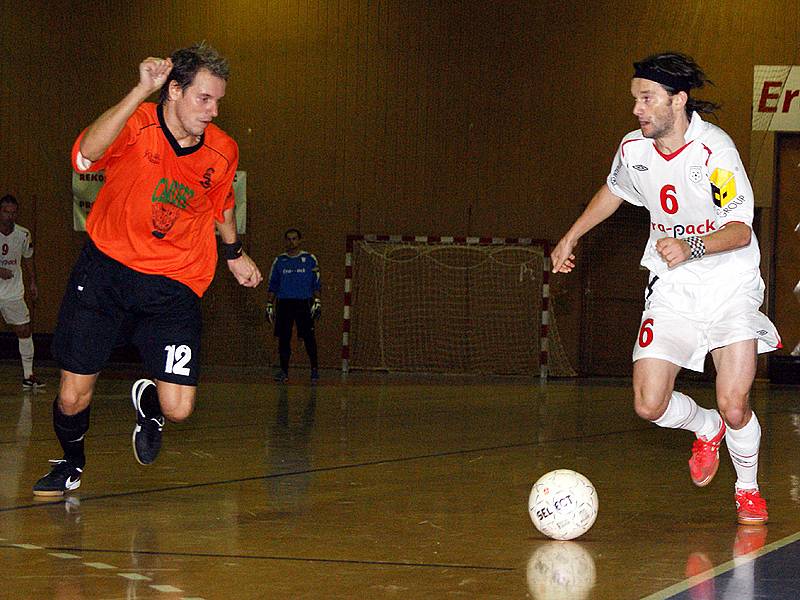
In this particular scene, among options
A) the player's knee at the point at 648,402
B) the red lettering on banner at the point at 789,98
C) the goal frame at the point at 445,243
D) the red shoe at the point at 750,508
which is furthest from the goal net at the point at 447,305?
the player's knee at the point at 648,402

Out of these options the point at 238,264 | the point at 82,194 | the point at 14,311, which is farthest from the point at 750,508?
the point at 82,194

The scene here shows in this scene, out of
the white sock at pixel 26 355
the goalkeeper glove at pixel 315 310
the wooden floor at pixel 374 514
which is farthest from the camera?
the goalkeeper glove at pixel 315 310

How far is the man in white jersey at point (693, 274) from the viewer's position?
5520mm

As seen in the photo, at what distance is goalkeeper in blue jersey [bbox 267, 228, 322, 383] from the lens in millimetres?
→ 15812

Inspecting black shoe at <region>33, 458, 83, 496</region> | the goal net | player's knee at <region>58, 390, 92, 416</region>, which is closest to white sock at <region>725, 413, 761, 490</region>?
player's knee at <region>58, 390, 92, 416</region>

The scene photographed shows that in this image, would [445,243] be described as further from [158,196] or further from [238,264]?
[158,196]

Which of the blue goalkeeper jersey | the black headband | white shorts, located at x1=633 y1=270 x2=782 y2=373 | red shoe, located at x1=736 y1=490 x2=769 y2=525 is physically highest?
the black headband

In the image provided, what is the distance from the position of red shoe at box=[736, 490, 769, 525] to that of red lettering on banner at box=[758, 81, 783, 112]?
12452mm

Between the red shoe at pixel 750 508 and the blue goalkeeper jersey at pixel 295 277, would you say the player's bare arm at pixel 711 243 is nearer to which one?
the red shoe at pixel 750 508

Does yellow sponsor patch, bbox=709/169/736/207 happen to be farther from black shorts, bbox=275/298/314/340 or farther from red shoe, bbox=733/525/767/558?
black shorts, bbox=275/298/314/340

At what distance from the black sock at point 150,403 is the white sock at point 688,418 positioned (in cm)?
236

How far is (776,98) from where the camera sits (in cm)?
1722

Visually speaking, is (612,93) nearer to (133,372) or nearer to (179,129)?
(133,372)

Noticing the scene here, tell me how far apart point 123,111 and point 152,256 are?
874mm
